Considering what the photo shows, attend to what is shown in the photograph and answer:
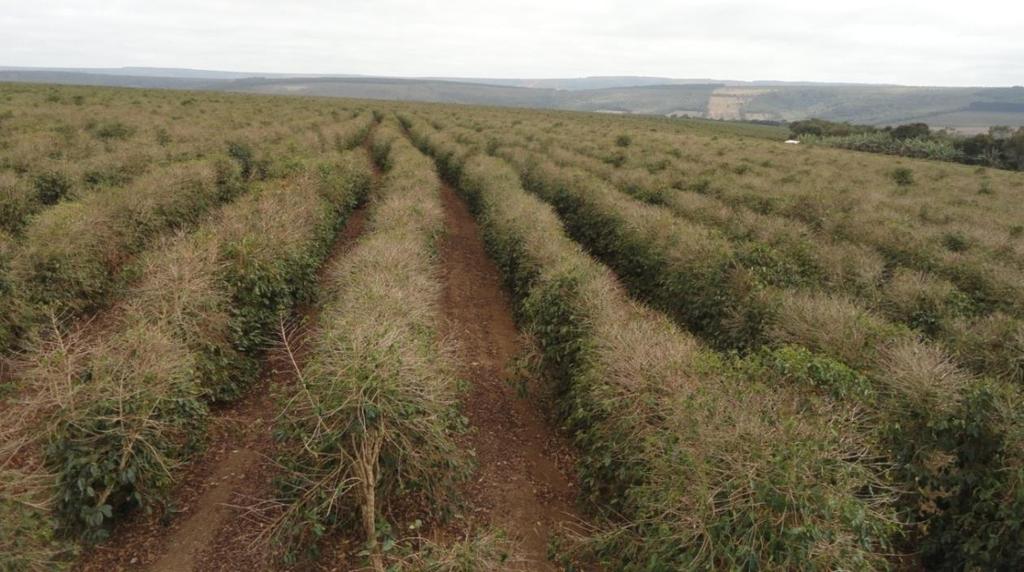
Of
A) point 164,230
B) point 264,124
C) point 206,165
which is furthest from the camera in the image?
point 264,124

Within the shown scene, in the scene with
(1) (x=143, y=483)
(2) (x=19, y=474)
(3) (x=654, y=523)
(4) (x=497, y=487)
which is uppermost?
(2) (x=19, y=474)

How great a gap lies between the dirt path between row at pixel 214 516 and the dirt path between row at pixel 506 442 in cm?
311

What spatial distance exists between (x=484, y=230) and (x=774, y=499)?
15748 mm

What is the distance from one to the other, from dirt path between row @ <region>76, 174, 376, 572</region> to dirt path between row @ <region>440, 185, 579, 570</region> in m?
3.11

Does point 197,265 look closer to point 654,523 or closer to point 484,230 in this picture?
point 654,523

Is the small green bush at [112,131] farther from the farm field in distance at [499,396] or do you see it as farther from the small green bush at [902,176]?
the small green bush at [902,176]

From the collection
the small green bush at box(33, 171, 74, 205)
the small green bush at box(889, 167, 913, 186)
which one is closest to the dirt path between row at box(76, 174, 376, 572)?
the small green bush at box(33, 171, 74, 205)

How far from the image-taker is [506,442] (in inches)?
376

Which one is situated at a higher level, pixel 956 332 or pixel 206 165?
pixel 206 165

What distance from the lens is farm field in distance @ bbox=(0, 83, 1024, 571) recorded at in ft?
18.9

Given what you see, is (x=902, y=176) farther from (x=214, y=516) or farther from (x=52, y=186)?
(x=52, y=186)

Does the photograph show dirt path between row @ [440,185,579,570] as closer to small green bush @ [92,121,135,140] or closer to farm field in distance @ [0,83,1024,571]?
farm field in distance @ [0,83,1024,571]

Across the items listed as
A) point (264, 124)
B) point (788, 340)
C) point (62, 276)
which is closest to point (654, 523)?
point (788, 340)

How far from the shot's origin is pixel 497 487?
8.48 metres
